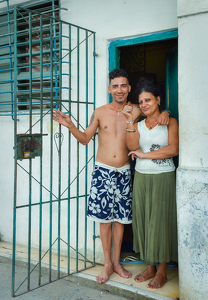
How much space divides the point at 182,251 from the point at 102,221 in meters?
0.92

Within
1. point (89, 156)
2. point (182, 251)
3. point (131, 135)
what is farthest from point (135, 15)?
point (182, 251)

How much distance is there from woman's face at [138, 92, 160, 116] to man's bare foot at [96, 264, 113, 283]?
171cm

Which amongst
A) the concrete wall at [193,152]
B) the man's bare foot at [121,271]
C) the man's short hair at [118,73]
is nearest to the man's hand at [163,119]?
the concrete wall at [193,152]

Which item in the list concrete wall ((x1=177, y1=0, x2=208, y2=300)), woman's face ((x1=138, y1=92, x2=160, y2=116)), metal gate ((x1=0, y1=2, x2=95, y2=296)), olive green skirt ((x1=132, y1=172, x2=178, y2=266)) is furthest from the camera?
metal gate ((x1=0, y1=2, x2=95, y2=296))

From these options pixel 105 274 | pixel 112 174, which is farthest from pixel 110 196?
pixel 105 274

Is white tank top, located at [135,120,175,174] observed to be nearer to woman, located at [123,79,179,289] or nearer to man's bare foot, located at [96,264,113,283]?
woman, located at [123,79,179,289]

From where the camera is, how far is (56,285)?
10.8 feet

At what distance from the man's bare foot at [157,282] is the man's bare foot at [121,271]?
0.31 m

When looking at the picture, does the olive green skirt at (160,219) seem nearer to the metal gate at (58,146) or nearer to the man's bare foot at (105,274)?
the man's bare foot at (105,274)

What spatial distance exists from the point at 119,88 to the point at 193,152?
110 cm

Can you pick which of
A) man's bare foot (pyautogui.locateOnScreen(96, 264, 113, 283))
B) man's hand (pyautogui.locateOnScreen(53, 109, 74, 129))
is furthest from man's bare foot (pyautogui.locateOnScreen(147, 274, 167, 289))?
man's hand (pyautogui.locateOnScreen(53, 109, 74, 129))

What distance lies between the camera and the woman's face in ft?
10.0

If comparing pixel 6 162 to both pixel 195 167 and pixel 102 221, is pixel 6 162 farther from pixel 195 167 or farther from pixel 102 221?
pixel 195 167

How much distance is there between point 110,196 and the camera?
326 cm
